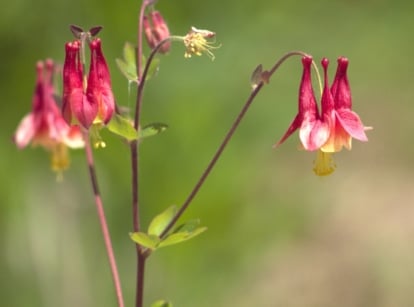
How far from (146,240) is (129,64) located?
45 cm

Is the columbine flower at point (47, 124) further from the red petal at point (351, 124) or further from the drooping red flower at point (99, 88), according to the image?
the red petal at point (351, 124)

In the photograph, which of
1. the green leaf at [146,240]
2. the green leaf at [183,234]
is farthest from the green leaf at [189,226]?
the green leaf at [146,240]

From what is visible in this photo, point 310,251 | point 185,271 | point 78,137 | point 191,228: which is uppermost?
point 78,137

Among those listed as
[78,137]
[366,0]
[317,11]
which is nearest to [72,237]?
[78,137]

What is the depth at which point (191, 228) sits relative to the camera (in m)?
2.29

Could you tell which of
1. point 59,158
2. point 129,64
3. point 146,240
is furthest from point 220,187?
point 146,240

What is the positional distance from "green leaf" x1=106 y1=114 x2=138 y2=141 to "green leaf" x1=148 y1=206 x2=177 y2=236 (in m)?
0.28

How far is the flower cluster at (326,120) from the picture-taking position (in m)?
2.22

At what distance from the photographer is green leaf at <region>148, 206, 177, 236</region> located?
240 centimetres

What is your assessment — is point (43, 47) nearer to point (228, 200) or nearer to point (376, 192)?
point (228, 200)

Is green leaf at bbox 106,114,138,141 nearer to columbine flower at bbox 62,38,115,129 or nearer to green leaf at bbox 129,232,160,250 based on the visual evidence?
columbine flower at bbox 62,38,115,129

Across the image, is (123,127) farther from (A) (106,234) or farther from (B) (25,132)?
(B) (25,132)

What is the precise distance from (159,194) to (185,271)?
15.0 inches

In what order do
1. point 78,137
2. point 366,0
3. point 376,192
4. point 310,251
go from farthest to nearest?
point 366,0 < point 376,192 < point 310,251 < point 78,137
